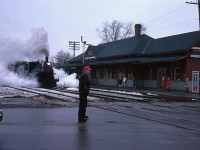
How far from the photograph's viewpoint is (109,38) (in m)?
104

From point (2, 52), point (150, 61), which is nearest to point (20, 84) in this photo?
point (2, 52)

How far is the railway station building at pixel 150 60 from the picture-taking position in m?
44.3

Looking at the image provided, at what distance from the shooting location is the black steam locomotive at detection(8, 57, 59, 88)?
135 ft

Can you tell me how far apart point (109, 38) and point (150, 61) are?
57208 mm

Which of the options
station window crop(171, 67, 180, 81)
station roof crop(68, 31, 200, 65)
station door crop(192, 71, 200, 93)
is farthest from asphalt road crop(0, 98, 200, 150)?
station window crop(171, 67, 180, 81)

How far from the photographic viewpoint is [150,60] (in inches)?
1930

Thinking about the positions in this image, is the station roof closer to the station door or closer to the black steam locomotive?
the station door

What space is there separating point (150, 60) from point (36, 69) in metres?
14.9

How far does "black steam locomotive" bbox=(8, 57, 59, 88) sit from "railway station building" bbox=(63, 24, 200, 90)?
39.6ft

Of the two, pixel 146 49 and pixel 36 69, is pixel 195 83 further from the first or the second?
pixel 146 49

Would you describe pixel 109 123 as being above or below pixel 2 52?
below

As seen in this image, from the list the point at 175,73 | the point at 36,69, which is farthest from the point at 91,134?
the point at 175,73

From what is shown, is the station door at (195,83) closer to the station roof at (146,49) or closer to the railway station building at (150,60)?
the railway station building at (150,60)

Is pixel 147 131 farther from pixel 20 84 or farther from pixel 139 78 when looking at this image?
pixel 139 78
